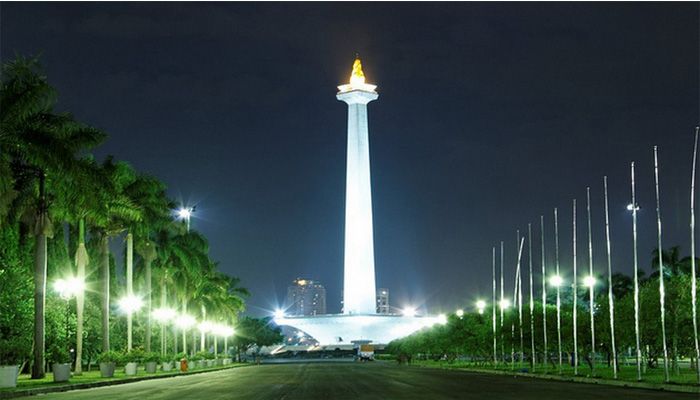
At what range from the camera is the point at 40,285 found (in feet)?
156

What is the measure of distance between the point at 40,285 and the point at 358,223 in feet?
401

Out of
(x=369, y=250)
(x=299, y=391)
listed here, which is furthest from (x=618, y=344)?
(x=369, y=250)

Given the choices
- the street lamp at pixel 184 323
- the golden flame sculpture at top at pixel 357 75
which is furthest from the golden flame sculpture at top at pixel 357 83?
the street lamp at pixel 184 323

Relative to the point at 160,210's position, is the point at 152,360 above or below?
below

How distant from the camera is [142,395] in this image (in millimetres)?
36531

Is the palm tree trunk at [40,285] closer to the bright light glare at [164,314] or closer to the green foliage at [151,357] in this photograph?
the green foliage at [151,357]

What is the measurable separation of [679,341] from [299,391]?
79.6ft

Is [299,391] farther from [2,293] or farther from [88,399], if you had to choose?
[2,293]

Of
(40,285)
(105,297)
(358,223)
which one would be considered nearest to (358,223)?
(358,223)

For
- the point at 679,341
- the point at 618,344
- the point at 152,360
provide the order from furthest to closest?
the point at 152,360
the point at 618,344
the point at 679,341

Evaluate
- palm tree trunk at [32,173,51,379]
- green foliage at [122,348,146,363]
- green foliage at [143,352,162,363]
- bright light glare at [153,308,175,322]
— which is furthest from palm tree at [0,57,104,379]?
bright light glare at [153,308,175,322]

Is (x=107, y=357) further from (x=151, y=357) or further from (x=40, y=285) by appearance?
(x=151, y=357)

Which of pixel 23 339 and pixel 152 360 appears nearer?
pixel 23 339

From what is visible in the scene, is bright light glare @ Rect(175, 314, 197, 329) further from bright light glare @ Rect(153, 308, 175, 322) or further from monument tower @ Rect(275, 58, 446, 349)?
monument tower @ Rect(275, 58, 446, 349)
